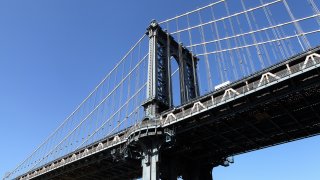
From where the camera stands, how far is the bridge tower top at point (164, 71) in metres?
38.7

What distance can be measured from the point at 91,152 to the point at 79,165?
5.66 meters

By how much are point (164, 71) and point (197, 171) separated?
466 inches

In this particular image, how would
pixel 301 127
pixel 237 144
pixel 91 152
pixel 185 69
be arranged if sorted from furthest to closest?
pixel 185 69 → pixel 91 152 → pixel 237 144 → pixel 301 127

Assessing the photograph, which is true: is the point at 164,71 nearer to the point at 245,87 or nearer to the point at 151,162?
the point at 151,162

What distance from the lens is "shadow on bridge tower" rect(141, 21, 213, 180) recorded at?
3538 cm

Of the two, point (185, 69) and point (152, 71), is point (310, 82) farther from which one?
point (185, 69)

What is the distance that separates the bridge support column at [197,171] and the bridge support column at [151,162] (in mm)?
6003

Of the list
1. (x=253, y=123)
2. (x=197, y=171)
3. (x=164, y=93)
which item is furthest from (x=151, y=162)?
(x=253, y=123)

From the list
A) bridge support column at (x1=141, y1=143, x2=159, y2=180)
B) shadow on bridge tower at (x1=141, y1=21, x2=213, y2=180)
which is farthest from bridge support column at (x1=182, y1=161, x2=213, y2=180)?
bridge support column at (x1=141, y1=143, x2=159, y2=180)

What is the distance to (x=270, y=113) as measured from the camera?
32500 mm

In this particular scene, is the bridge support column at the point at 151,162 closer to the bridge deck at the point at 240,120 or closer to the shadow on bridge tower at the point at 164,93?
the shadow on bridge tower at the point at 164,93

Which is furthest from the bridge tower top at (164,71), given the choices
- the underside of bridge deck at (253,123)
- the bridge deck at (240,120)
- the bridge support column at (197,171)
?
the bridge support column at (197,171)

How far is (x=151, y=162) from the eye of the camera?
34906 millimetres

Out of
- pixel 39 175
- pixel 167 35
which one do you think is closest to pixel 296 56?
pixel 167 35
